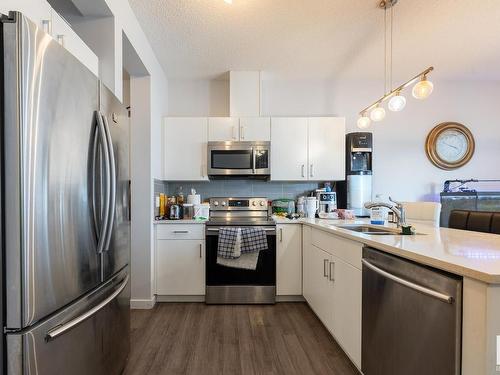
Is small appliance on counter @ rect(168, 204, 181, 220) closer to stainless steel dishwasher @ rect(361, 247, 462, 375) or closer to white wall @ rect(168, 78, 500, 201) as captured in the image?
white wall @ rect(168, 78, 500, 201)

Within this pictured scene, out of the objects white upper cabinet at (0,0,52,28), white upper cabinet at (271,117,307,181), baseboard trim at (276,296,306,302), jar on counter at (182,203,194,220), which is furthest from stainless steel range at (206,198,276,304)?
white upper cabinet at (0,0,52,28)

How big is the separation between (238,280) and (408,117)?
2.87 meters

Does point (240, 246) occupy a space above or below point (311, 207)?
below

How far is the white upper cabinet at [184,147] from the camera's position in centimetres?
307

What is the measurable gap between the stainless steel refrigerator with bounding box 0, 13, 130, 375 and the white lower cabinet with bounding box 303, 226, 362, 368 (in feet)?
4.24

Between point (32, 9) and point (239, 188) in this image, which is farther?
point (239, 188)

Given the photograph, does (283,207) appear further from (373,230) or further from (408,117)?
(408,117)

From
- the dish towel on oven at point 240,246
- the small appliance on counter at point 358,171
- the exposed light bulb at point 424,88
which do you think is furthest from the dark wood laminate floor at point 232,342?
the exposed light bulb at point 424,88

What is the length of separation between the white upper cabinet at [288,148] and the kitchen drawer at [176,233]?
1013mm

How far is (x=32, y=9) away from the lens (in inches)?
43.2

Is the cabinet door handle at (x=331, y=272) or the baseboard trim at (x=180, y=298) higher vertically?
the cabinet door handle at (x=331, y=272)

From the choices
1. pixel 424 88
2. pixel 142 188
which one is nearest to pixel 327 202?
pixel 424 88

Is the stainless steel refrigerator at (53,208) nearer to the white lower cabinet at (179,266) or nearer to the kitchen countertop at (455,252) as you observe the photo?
the kitchen countertop at (455,252)

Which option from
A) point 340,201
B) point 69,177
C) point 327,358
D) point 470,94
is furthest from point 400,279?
point 470,94
